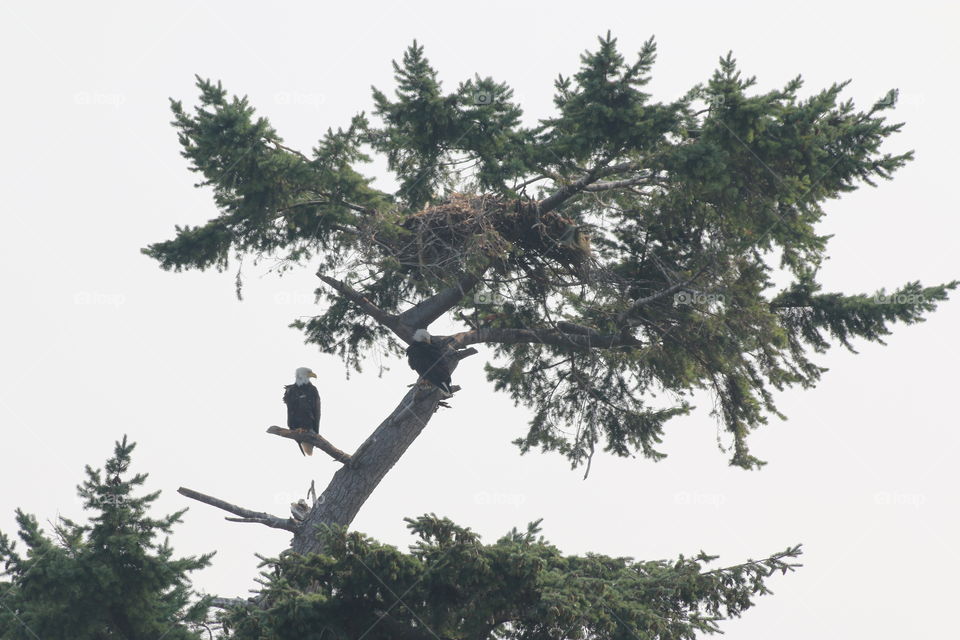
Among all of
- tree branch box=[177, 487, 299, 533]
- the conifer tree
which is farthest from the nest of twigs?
tree branch box=[177, 487, 299, 533]

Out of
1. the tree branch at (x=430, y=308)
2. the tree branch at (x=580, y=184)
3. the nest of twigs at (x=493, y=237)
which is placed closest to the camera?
the tree branch at (x=580, y=184)

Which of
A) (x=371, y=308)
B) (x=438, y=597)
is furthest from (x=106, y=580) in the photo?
(x=371, y=308)

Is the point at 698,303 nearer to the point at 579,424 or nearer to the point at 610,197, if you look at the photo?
the point at 610,197

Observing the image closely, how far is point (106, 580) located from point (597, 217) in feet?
21.9

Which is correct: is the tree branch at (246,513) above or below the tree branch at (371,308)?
below

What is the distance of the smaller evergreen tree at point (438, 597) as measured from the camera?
8.70 meters

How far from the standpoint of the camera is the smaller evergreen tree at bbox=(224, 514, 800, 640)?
870 cm

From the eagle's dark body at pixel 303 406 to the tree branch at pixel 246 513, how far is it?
1.85 metres

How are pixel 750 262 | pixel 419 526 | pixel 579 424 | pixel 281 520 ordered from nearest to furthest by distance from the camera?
pixel 419 526
pixel 750 262
pixel 281 520
pixel 579 424

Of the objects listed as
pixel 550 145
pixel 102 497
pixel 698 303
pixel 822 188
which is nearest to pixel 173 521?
pixel 102 497

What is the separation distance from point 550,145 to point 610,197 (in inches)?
85.6

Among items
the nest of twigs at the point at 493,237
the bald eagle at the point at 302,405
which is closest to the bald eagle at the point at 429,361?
the nest of twigs at the point at 493,237

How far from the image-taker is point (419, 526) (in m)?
9.05

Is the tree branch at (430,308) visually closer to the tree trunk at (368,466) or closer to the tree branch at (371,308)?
the tree branch at (371,308)
